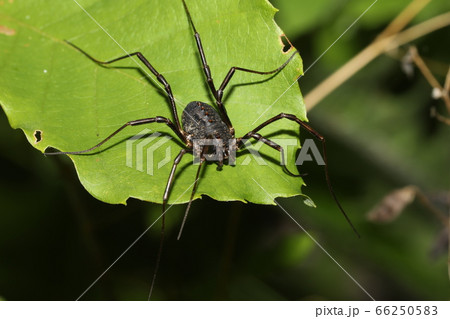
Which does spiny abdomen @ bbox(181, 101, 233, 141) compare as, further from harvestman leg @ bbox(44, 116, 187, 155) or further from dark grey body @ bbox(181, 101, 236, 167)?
harvestman leg @ bbox(44, 116, 187, 155)

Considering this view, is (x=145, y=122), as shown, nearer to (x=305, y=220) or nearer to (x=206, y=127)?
(x=206, y=127)

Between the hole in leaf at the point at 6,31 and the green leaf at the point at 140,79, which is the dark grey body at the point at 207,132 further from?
the hole in leaf at the point at 6,31

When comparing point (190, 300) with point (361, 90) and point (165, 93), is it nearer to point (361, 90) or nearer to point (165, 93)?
point (165, 93)

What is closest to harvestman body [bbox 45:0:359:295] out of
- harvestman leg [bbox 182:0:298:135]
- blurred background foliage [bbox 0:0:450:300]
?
harvestman leg [bbox 182:0:298:135]

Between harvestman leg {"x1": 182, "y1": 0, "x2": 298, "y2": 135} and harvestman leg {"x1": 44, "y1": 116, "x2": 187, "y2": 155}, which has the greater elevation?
harvestman leg {"x1": 182, "y1": 0, "x2": 298, "y2": 135}

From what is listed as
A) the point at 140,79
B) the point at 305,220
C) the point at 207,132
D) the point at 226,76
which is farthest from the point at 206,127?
the point at 305,220

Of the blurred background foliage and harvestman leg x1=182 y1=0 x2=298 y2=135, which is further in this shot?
the blurred background foliage
